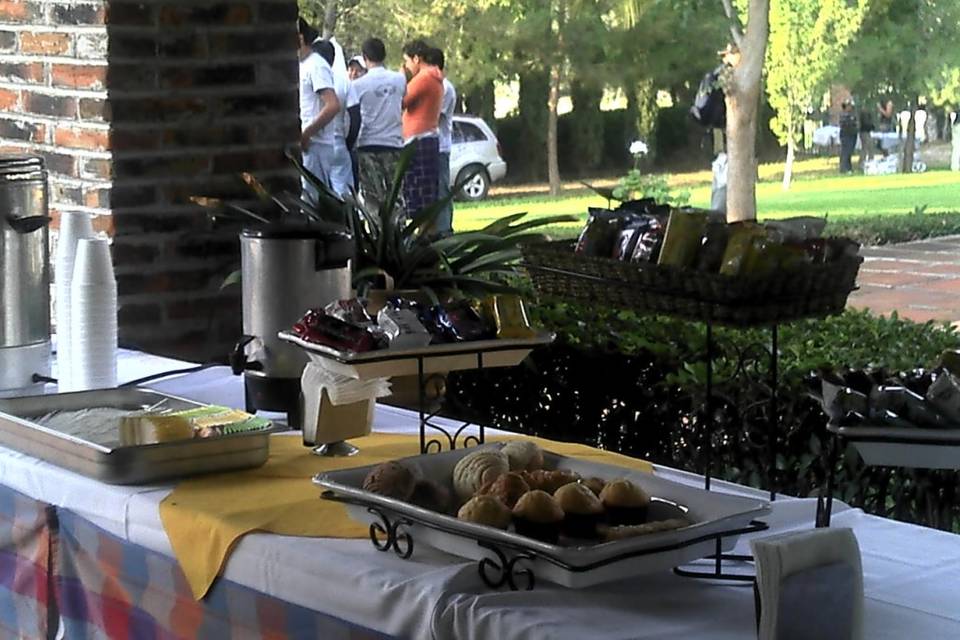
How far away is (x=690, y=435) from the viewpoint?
2.72 m

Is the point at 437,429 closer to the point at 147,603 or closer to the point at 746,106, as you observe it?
the point at 147,603

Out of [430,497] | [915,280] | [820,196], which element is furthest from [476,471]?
[820,196]

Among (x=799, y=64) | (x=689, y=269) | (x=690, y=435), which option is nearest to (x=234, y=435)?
(x=689, y=269)

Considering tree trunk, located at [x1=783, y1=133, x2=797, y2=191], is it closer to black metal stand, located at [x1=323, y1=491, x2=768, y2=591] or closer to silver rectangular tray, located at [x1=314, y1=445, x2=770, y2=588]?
silver rectangular tray, located at [x1=314, y1=445, x2=770, y2=588]

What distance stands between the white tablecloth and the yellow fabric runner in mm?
20

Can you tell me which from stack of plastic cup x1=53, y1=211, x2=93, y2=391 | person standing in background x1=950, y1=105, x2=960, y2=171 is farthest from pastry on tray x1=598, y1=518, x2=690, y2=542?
person standing in background x1=950, y1=105, x2=960, y2=171

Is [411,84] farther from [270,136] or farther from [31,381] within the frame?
[31,381]

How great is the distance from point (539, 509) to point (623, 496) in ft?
0.31

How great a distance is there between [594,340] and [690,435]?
36 centimetres

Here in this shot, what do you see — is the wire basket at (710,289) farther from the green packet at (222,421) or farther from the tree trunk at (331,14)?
the tree trunk at (331,14)

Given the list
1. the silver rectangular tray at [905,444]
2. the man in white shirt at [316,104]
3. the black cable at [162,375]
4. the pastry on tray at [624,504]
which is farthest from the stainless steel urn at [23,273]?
the man in white shirt at [316,104]

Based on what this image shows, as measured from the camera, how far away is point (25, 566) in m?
1.85

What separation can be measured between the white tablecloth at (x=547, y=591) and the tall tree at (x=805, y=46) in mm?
10001

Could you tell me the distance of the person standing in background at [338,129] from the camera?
625 cm
